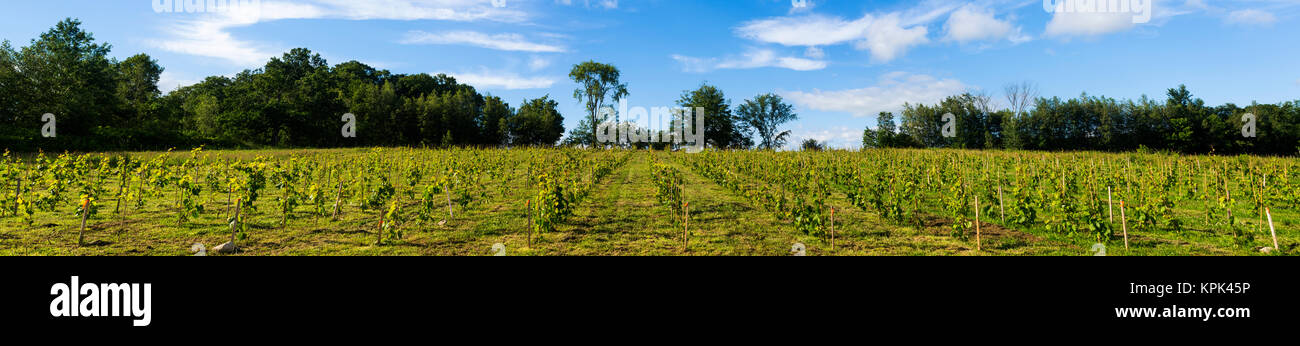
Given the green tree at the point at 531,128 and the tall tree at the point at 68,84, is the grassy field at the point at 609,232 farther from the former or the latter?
the green tree at the point at 531,128

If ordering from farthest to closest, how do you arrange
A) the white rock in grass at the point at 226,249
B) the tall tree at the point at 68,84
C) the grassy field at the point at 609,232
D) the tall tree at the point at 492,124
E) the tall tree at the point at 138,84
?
the tall tree at the point at 492,124 < the tall tree at the point at 138,84 < the tall tree at the point at 68,84 < the grassy field at the point at 609,232 < the white rock in grass at the point at 226,249

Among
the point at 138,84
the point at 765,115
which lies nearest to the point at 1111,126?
the point at 765,115

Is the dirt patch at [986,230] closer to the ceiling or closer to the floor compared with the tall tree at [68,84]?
closer to the floor

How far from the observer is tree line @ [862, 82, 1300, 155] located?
46.5m

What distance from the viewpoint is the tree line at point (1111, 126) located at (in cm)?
4650

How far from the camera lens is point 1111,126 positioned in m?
51.1

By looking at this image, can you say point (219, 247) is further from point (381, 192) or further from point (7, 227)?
point (7, 227)

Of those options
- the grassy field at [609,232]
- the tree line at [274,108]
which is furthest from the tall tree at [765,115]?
the grassy field at [609,232]

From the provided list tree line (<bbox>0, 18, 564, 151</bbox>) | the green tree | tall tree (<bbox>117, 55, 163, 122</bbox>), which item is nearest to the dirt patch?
tree line (<bbox>0, 18, 564, 151</bbox>)

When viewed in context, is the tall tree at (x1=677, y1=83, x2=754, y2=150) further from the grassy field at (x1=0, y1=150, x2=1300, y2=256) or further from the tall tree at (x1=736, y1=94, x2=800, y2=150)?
the grassy field at (x1=0, y1=150, x2=1300, y2=256)

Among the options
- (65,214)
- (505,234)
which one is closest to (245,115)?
(65,214)

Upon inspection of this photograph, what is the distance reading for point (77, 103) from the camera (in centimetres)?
3181

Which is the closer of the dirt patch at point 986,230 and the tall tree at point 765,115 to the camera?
the dirt patch at point 986,230

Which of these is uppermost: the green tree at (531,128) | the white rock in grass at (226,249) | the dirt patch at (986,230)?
the green tree at (531,128)
